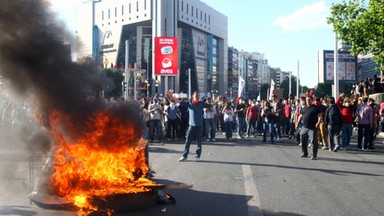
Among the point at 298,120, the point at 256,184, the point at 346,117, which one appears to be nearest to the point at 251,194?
the point at 256,184

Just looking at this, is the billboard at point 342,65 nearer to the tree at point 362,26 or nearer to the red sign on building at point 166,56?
the tree at point 362,26

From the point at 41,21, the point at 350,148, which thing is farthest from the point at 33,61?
the point at 350,148

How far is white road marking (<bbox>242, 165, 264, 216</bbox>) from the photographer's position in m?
5.21

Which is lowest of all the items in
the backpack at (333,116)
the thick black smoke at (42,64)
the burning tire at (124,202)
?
the burning tire at (124,202)

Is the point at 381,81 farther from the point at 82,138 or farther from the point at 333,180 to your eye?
the point at 82,138

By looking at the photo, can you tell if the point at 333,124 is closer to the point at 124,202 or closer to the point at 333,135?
the point at 333,135

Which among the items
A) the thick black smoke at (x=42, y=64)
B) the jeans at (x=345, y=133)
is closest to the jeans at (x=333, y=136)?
the jeans at (x=345, y=133)

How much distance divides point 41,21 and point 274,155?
7.55 metres

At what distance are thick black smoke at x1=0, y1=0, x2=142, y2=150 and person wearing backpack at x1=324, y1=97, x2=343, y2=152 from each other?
8.30 metres

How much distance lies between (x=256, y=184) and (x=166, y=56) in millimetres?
21525

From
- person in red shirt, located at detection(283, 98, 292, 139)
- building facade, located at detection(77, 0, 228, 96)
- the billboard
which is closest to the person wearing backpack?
person in red shirt, located at detection(283, 98, 292, 139)

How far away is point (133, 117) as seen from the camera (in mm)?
6129

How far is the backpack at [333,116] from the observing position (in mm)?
12055

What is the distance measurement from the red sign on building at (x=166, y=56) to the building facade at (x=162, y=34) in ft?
149
